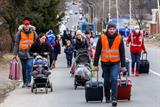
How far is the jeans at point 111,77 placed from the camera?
1434 centimetres

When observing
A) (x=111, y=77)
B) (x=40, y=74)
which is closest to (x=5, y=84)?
(x=40, y=74)

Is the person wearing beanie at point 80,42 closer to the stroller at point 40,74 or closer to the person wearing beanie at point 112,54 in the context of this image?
the stroller at point 40,74

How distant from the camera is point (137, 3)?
14175 centimetres

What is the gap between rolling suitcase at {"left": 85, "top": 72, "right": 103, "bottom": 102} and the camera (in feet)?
49.1

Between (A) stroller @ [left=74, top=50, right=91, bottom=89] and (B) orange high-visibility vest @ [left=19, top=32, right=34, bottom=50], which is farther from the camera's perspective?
(B) orange high-visibility vest @ [left=19, top=32, right=34, bottom=50]

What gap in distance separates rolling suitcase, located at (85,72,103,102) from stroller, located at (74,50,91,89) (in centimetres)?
340

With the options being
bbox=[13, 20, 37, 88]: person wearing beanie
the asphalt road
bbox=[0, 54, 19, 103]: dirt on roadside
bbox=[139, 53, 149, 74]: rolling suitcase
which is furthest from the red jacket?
bbox=[13, 20, 37, 88]: person wearing beanie

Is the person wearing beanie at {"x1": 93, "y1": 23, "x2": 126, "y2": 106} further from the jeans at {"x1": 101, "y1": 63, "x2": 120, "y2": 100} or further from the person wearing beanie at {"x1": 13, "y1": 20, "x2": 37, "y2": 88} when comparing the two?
the person wearing beanie at {"x1": 13, "y1": 20, "x2": 37, "y2": 88}

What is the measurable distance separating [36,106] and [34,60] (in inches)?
140

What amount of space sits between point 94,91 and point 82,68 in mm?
3859

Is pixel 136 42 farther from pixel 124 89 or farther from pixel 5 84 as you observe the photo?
pixel 124 89

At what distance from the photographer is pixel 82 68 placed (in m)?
18.9

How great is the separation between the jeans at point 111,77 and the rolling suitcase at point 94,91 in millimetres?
294

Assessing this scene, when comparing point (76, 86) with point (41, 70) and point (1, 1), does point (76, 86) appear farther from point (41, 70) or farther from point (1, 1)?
point (1, 1)
